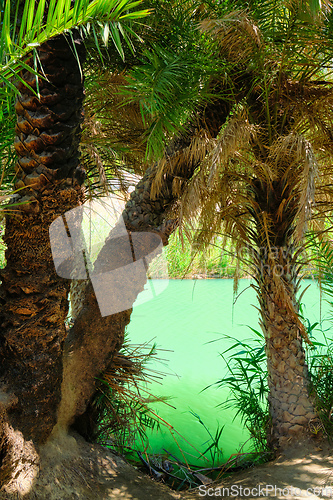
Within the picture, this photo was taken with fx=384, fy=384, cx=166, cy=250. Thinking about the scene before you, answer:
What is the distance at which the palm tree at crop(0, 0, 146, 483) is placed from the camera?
1688 mm

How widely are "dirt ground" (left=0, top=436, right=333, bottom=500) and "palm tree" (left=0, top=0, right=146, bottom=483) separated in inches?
6.5

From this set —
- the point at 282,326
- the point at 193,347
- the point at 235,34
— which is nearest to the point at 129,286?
the point at 282,326

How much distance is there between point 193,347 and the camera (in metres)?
6.51

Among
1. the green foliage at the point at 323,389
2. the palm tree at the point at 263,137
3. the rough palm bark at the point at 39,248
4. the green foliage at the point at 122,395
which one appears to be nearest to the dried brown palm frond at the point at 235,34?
the palm tree at the point at 263,137

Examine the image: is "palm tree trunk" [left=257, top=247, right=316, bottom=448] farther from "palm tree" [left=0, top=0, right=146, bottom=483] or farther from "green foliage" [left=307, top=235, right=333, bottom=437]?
"palm tree" [left=0, top=0, right=146, bottom=483]

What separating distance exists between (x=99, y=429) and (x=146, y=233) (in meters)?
1.57

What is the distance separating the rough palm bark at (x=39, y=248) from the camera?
67.0 inches

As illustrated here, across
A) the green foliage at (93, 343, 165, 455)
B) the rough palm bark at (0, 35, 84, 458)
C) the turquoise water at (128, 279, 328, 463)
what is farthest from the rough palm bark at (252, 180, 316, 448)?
the rough palm bark at (0, 35, 84, 458)

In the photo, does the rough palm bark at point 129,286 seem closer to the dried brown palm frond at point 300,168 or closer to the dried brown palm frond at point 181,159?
the dried brown palm frond at point 181,159

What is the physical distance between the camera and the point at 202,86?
2295 mm

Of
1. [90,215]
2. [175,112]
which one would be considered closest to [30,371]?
[175,112]

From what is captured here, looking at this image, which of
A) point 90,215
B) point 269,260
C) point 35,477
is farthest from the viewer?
point 90,215

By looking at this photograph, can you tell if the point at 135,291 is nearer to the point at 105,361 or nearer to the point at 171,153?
the point at 105,361

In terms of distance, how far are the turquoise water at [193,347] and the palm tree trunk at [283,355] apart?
21 centimetres
